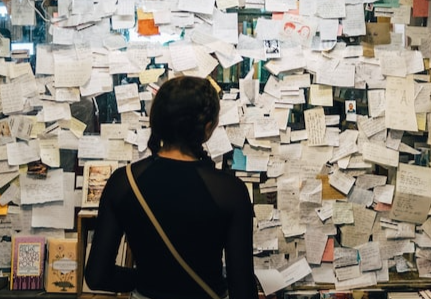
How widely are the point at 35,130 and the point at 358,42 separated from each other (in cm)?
168

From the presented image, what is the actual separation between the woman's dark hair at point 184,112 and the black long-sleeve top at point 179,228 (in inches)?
2.6

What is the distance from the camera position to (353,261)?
8.65 feet

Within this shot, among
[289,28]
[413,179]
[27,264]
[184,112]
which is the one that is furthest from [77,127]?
[413,179]

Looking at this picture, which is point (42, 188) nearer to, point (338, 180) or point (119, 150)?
point (119, 150)

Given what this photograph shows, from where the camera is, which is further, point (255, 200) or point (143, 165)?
point (255, 200)

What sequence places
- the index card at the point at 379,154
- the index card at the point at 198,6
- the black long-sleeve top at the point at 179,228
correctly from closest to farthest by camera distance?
1. the black long-sleeve top at the point at 179,228
2. the index card at the point at 198,6
3. the index card at the point at 379,154

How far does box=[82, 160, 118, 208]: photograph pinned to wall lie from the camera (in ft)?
8.37

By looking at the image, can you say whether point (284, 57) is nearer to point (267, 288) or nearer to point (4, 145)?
point (267, 288)

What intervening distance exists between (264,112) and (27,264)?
1409 mm

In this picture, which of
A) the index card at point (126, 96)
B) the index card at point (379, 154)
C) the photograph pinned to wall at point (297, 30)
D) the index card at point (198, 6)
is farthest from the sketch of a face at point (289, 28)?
the index card at point (126, 96)

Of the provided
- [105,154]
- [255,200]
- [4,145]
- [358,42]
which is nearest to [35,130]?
[4,145]

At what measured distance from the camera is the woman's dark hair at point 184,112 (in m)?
1.40

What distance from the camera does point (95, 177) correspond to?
256cm

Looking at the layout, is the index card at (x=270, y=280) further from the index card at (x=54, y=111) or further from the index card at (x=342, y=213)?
the index card at (x=54, y=111)
